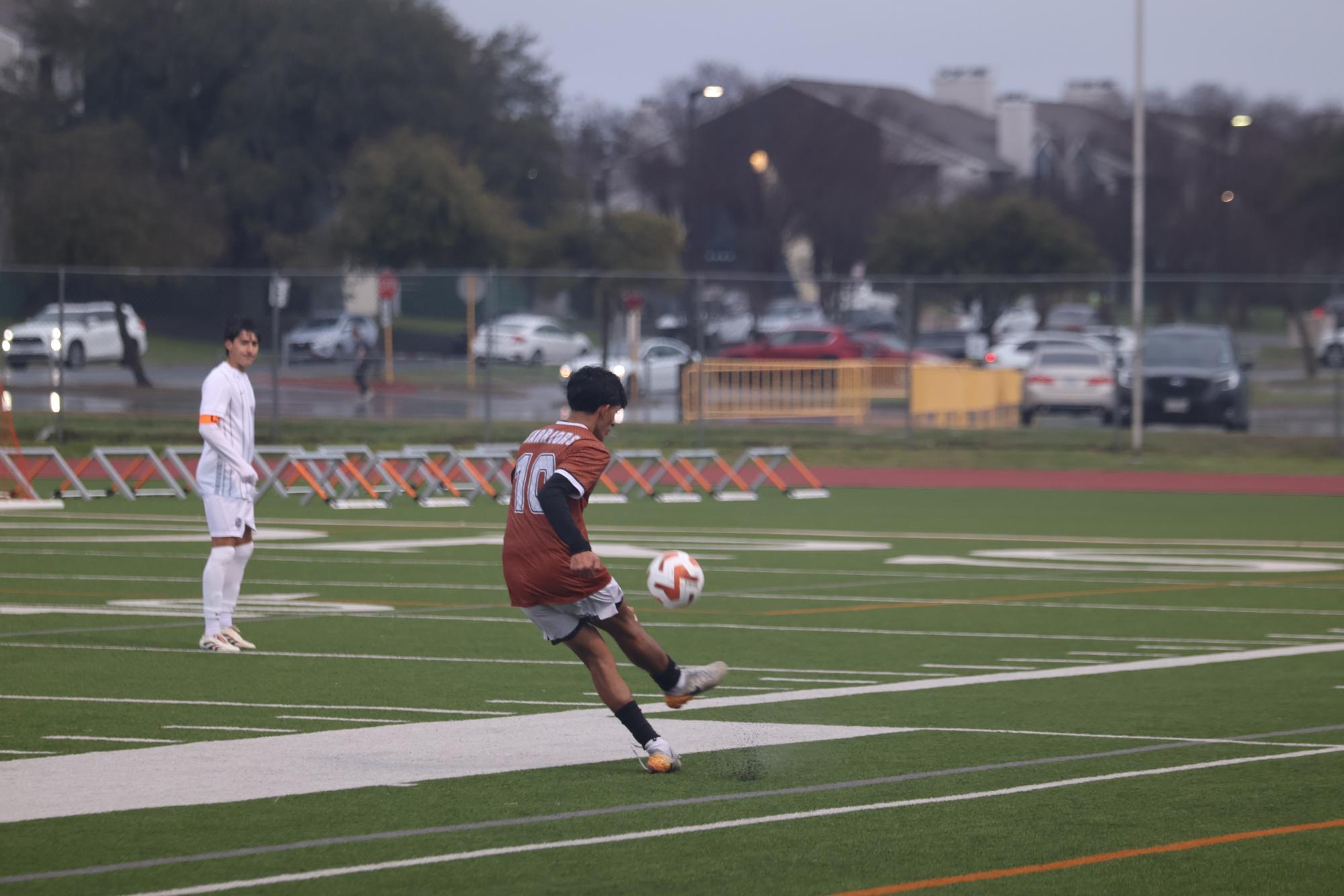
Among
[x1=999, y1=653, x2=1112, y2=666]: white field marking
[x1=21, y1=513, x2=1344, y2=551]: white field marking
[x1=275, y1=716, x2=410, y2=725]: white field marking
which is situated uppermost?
[x1=275, y1=716, x2=410, y2=725]: white field marking

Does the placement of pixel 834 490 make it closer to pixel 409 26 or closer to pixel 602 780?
pixel 602 780

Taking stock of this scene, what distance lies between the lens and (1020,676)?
34.4ft

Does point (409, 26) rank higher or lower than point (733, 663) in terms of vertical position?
higher

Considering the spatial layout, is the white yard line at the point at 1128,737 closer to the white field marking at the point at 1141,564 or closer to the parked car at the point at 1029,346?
the white field marking at the point at 1141,564

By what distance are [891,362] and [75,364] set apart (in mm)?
14751

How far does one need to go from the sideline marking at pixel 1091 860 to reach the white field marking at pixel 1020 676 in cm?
324

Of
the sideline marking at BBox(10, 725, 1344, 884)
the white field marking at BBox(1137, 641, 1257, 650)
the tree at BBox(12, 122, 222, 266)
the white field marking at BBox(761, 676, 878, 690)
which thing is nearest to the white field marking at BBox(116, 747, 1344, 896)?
the sideline marking at BBox(10, 725, 1344, 884)

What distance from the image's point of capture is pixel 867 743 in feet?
27.4

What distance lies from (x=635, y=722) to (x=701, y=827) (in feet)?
2.96

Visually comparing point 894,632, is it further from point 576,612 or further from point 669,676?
point 576,612

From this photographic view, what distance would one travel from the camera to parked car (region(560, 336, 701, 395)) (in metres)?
31.8

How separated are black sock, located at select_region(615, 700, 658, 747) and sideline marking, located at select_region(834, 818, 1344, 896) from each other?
180 centimetres

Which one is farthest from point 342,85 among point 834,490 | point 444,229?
point 834,490

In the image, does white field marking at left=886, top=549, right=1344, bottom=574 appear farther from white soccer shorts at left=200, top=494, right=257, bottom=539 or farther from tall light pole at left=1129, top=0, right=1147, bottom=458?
tall light pole at left=1129, top=0, right=1147, bottom=458
